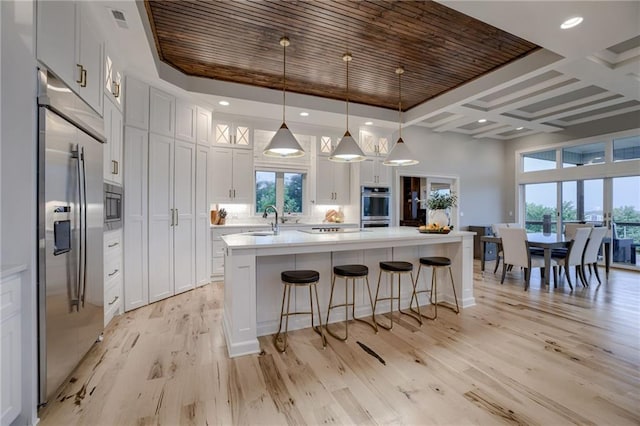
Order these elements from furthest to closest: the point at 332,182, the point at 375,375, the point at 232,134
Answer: the point at 332,182 < the point at 232,134 < the point at 375,375

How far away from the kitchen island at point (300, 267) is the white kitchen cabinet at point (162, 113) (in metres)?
1.99

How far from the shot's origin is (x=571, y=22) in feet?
8.98

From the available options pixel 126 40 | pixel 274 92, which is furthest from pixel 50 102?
pixel 274 92

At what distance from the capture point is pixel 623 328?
304cm

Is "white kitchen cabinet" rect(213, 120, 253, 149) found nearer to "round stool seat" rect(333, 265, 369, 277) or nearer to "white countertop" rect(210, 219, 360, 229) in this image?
"white countertop" rect(210, 219, 360, 229)

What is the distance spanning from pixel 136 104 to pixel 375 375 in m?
4.01

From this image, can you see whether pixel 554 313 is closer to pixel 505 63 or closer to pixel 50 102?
pixel 505 63

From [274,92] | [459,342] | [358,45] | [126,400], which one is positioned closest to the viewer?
[126,400]

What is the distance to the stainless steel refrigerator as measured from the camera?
1731 millimetres

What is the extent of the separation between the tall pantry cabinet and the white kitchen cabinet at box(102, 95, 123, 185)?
0.59 feet

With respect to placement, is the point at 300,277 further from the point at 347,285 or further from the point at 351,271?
the point at 347,285

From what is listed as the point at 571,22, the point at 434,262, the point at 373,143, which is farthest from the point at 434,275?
the point at 373,143

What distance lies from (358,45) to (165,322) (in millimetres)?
3840

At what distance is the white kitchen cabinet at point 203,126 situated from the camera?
4566mm
